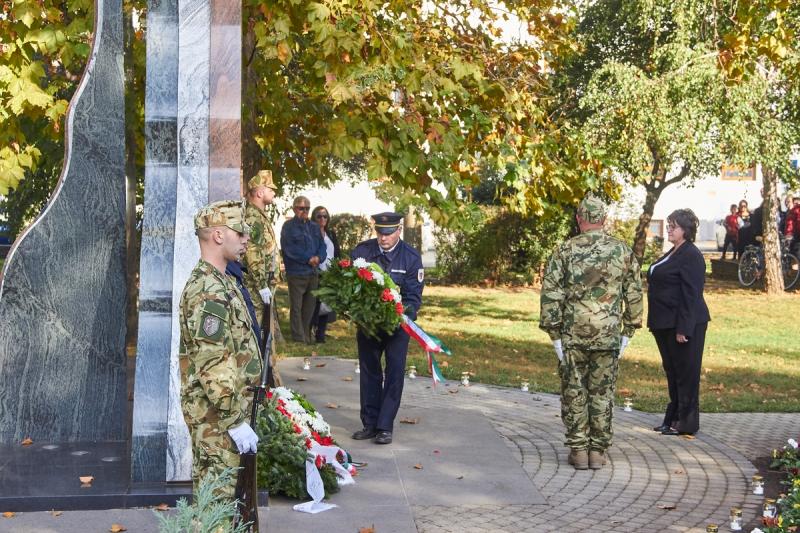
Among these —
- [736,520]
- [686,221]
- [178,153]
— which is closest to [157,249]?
[178,153]

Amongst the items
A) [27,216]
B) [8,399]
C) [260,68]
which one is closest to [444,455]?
[8,399]

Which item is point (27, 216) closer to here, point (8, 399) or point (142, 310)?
point (8, 399)

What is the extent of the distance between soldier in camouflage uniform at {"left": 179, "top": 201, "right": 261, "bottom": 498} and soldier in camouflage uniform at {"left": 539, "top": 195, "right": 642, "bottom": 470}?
12.1 feet

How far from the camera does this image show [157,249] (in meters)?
7.49

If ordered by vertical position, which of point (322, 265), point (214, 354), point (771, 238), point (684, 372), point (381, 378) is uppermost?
point (771, 238)

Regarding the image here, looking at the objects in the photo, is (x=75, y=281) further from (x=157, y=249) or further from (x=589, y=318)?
(x=589, y=318)

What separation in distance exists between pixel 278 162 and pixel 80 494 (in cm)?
835

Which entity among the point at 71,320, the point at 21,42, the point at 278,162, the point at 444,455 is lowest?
the point at 444,455

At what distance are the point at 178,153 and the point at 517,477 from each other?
3661 mm

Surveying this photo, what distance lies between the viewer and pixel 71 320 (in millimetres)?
8711

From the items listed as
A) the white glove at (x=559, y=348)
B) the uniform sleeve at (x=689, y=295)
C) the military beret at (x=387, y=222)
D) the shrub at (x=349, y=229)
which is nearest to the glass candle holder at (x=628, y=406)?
the uniform sleeve at (x=689, y=295)

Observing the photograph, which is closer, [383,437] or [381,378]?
[383,437]

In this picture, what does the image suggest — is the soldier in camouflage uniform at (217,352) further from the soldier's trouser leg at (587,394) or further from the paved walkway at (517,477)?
the soldier's trouser leg at (587,394)

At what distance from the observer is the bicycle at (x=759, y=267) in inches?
1022
